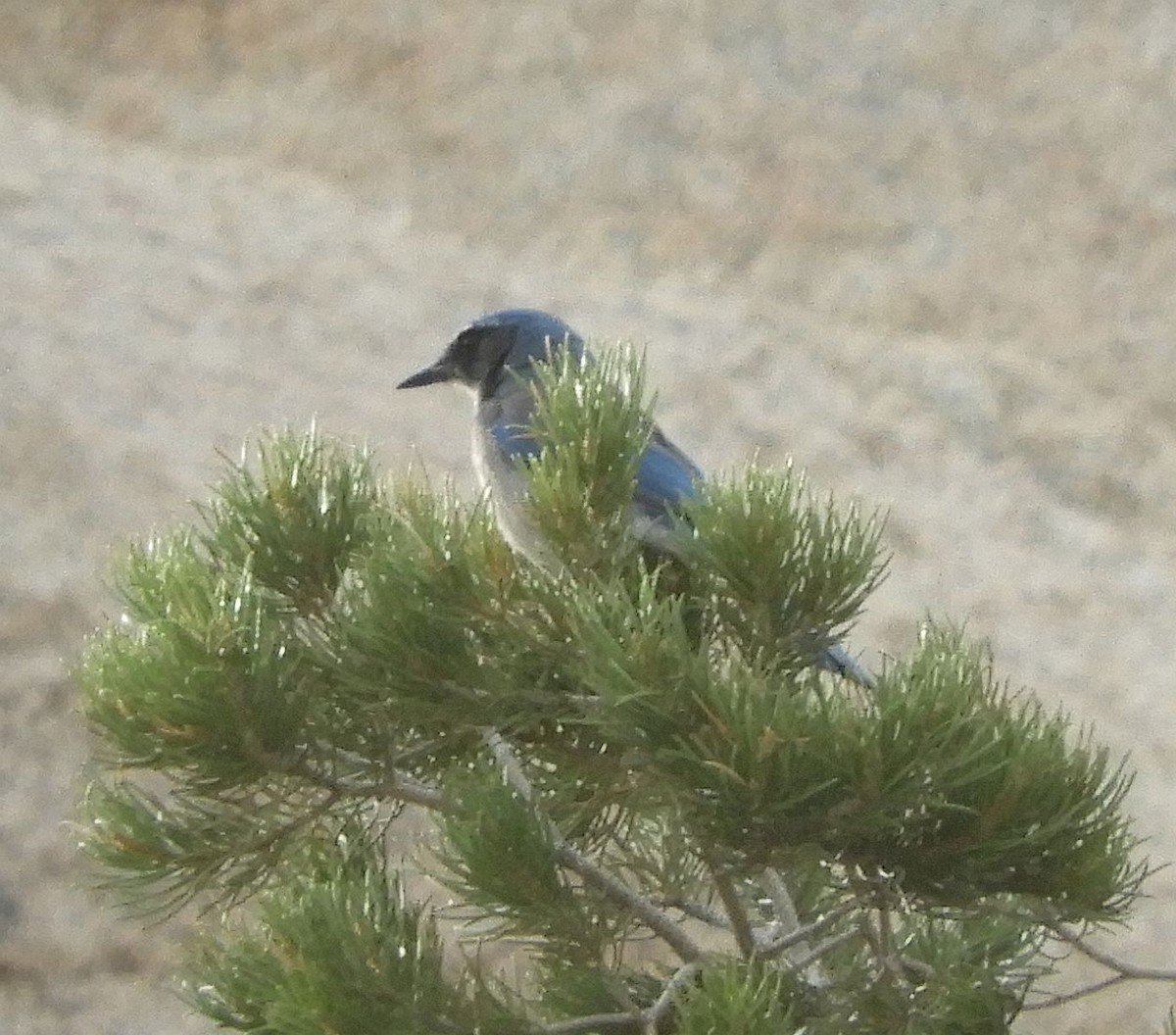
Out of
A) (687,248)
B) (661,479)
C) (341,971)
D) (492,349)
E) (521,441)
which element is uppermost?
(687,248)

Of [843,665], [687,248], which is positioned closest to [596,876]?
[843,665]

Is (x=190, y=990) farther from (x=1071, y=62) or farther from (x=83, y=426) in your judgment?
(x=1071, y=62)

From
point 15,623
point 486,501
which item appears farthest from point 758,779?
point 15,623

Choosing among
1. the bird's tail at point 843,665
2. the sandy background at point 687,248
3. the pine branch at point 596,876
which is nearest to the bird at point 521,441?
the bird's tail at point 843,665

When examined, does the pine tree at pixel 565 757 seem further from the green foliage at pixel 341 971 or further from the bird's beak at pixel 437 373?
the bird's beak at pixel 437 373

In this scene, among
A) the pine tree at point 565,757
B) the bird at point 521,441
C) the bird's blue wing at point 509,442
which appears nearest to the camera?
the pine tree at point 565,757

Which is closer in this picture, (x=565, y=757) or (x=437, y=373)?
(x=565, y=757)

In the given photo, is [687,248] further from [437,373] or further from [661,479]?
[661,479]
